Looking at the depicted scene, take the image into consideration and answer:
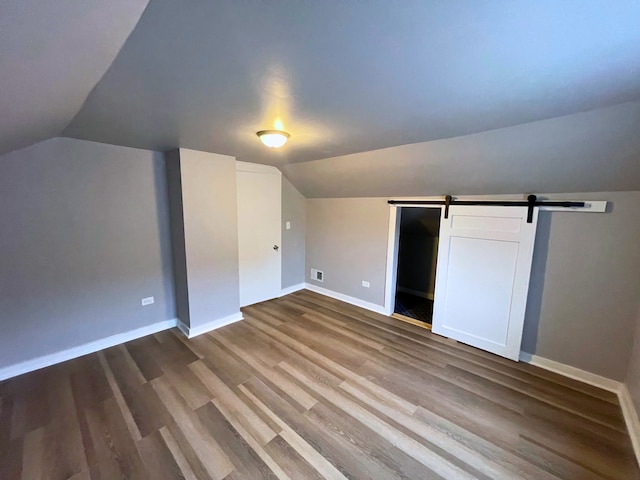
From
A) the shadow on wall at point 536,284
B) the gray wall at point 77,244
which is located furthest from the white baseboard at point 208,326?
the shadow on wall at point 536,284

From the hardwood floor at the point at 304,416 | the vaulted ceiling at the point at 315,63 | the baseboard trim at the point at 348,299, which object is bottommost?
the hardwood floor at the point at 304,416

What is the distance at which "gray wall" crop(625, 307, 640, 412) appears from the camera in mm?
1959

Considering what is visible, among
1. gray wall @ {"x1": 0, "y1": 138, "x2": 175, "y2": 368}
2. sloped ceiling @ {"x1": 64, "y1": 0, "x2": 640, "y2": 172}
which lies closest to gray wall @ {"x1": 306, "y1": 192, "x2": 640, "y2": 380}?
sloped ceiling @ {"x1": 64, "y1": 0, "x2": 640, "y2": 172}

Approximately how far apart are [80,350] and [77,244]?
1125 millimetres

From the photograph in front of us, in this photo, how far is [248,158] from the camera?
136 inches

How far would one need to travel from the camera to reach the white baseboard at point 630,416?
1.79m

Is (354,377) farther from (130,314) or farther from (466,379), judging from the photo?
(130,314)

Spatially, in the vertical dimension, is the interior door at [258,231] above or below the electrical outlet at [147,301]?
above

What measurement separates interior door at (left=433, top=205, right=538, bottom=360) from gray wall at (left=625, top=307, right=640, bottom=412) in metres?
0.75

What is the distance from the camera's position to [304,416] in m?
2.00

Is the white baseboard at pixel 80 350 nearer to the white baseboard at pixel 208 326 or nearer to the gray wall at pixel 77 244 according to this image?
the gray wall at pixel 77 244

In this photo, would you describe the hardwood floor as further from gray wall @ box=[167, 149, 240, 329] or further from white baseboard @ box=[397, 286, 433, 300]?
white baseboard @ box=[397, 286, 433, 300]

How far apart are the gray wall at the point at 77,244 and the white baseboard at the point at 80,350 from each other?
0.05 m

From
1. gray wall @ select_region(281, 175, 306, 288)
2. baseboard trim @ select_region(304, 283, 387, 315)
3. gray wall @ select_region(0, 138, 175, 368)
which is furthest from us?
gray wall @ select_region(281, 175, 306, 288)
